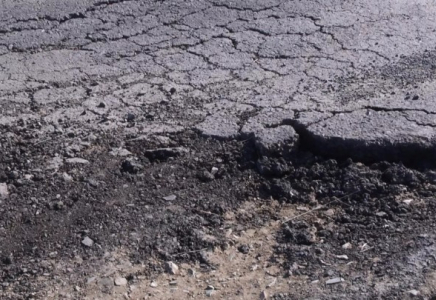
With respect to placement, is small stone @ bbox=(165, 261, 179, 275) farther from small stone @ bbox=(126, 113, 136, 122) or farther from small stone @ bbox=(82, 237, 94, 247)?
small stone @ bbox=(126, 113, 136, 122)

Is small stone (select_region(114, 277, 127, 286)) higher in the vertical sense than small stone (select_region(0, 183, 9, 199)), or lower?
higher

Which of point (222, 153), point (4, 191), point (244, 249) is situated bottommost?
point (4, 191)

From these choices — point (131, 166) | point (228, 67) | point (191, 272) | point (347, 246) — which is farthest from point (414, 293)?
point (228, 67)

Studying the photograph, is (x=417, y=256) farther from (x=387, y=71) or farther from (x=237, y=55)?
(x=237, y=55)

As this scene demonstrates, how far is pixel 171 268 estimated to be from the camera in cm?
331

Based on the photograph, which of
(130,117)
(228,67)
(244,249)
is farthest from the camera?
(228,67)

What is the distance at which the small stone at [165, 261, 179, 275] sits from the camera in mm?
3300

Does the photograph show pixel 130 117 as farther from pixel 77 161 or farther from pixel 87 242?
pixel 87 242

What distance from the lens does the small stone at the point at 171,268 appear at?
3300 mm

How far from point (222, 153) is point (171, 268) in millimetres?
867

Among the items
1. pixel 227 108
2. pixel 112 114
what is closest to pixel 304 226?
pixel 227 108

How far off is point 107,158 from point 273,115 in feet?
3.02

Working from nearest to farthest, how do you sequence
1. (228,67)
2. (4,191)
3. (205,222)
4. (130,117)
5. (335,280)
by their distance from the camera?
(335,280) → (205,222) → (4,191) → (130,117) → (228,67)

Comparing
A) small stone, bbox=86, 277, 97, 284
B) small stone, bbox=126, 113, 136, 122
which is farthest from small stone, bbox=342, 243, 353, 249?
small stone, bbox=126, 113, 136, 122
